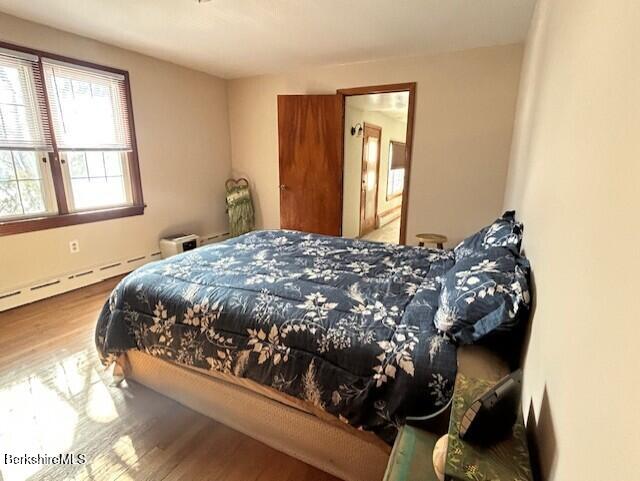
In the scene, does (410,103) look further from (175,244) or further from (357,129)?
(175,244)

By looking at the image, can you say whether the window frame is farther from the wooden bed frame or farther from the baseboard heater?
the wooden bed frame

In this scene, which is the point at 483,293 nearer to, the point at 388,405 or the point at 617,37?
the point at 388,405

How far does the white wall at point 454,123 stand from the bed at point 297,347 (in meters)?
1.73

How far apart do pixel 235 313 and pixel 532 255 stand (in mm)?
1289

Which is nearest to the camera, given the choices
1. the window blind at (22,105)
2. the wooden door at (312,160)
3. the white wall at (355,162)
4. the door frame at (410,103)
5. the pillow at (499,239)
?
the pillow at (499,239)

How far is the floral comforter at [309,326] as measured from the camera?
1.19 m

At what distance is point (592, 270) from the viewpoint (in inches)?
22.6

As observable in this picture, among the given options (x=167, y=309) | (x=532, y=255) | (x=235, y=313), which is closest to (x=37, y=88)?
(x=167, y=309)

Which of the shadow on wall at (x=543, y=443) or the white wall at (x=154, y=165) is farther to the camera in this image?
the white wall at (x=154, y=165)

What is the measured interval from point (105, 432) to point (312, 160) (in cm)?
336

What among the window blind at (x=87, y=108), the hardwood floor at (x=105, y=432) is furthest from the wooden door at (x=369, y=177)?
the hardwood floor at (x=105, y=432)

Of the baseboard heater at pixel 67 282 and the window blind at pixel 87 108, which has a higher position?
the window blind at pixel 87 108

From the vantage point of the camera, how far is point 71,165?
3125 millimetres

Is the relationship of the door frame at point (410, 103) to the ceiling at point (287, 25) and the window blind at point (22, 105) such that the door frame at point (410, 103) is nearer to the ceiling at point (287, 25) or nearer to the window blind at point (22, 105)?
the ceiling at point (287, 25)
